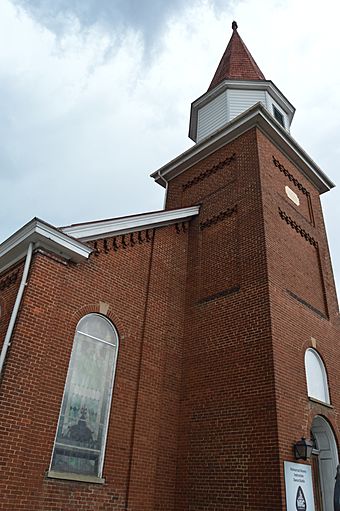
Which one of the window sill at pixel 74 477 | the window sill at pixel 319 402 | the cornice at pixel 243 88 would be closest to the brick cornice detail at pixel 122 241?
the window sill at pixel 74 477

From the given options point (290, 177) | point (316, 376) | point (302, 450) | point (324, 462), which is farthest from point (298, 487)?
point (290, 177)

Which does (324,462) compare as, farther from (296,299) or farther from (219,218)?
(219,218)

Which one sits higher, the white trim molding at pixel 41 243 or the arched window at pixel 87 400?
the white trim molding at pixel 41 243

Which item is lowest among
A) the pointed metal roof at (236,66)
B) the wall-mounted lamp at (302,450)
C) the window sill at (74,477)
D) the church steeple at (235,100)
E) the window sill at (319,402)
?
the window sill at (74,477)

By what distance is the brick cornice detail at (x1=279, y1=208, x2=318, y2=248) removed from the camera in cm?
1305

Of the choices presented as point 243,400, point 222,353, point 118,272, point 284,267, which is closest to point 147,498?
point 243,400

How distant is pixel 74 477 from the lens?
27.0 ft

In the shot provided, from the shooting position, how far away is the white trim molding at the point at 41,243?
8898mm

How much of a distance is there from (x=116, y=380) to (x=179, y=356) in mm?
2292

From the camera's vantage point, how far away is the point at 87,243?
1038cm

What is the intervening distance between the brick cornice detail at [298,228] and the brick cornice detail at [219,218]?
1.45 m

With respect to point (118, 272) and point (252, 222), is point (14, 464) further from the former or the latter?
point (252, 222)

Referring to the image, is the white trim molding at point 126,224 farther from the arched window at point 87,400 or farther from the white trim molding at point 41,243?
the arched window at point 87,400

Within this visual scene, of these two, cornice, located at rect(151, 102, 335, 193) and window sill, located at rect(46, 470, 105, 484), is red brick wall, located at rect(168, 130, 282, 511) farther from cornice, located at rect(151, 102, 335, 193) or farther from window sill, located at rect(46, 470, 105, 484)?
window sill, located at rect(46, 470, 105, 484)
